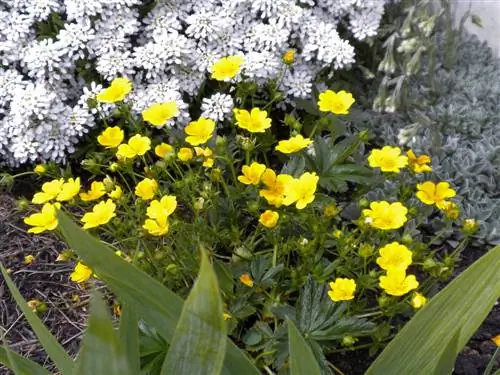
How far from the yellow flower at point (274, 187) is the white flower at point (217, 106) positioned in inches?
21.0

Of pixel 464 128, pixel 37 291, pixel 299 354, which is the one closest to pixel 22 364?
pixel 299 354

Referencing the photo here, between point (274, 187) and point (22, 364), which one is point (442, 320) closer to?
point (274, 187)

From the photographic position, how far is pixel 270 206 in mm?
1761

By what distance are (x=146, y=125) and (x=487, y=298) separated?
1394mm

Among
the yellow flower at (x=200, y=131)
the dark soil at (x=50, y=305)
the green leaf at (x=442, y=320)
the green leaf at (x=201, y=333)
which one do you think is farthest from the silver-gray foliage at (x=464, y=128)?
the green leaf at (x=201, y=333)

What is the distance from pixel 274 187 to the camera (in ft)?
5.56

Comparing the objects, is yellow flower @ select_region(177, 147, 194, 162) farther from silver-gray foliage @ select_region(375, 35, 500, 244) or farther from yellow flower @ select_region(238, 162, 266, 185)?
silver-gray foliage @ select_region(375, 35, 500, 244)

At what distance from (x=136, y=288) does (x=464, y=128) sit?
5.24ft

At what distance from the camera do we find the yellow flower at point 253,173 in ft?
5.51

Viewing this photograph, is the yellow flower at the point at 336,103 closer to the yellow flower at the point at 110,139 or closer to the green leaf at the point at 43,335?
the yellow flower at the point at 110,139

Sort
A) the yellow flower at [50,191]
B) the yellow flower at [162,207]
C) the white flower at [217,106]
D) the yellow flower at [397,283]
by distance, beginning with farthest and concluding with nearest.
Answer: the white flower at [217,106] → the yellow flower at [50,191] → the yellow flower at [162,207] → the yellow flower at [397,283]

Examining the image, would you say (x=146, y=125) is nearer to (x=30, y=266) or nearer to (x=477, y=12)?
(x=30, y=266)

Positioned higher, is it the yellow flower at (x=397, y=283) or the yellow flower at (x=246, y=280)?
the yellow flower at (x=397, y=283)

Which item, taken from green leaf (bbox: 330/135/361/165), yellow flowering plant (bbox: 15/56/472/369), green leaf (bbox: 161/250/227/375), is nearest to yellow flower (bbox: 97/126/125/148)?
yellow flowering plant (bbox: 15/56/472/369)
